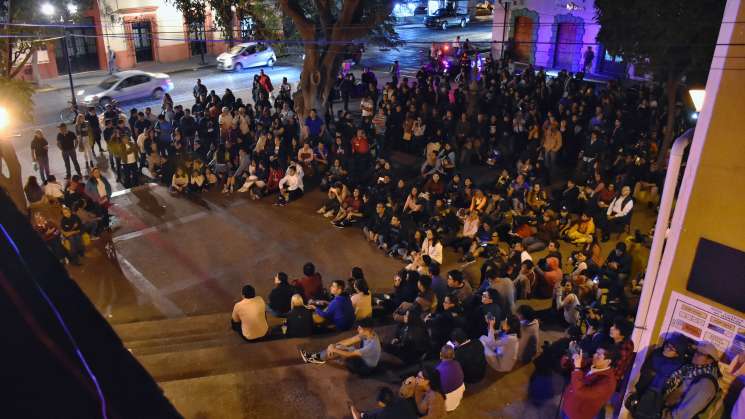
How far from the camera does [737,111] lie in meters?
5.81

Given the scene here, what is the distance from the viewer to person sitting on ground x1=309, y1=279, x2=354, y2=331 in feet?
27.3

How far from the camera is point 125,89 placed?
22.5 meters

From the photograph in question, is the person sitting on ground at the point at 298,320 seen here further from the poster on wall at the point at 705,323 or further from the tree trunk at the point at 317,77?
the tree trunk at the point at 317,77

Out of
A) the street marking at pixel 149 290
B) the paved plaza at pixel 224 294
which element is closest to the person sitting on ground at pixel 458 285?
the paved plaza at pixel 224 294

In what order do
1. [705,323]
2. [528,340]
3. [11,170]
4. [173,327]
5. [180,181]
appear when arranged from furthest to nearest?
[180,181]
[11,170]
[173,327]
[528,340]
[705,323]

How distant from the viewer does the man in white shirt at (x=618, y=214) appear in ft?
35.9

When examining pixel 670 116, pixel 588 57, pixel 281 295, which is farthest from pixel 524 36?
pixel 281 295

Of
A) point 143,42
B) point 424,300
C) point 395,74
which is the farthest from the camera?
point 143,42

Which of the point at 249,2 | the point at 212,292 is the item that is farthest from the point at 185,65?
the point at 212,292

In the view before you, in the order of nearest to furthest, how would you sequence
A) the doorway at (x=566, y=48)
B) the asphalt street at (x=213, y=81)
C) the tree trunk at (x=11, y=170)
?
the tree trunk at (x=11, y=170) → the asphalt street at (x=213, y=81) → the doorway at (x=566, y=48)

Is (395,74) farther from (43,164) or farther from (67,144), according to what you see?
(43,164)

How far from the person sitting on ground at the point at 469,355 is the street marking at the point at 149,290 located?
4.97m

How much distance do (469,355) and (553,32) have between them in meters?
22.6

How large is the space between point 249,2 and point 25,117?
8.45 m
